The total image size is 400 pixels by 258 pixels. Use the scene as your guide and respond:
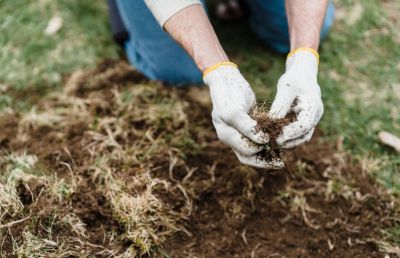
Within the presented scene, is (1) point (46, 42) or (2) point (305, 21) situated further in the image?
(1) point (46, 42)

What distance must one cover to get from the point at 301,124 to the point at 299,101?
3.6 inches

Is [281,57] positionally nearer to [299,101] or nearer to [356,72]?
[356,72]

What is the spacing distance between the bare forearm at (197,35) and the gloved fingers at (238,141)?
234 millimetres

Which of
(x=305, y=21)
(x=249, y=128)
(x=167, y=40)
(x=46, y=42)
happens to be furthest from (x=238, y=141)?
(x=46, y=42)

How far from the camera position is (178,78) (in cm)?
241

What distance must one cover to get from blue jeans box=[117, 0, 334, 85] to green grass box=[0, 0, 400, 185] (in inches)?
3.8

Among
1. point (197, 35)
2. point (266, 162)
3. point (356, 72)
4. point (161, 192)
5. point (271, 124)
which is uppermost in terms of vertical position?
point (197, 35)

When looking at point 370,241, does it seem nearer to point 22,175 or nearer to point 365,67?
point 365,67

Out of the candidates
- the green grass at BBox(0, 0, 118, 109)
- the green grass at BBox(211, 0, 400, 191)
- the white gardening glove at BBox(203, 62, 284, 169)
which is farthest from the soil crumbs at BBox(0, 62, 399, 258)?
the white gardening glove at BBox(203, 62, 284, 169)

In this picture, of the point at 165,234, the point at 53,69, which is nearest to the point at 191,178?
the point at 165,234

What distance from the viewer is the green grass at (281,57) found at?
2237mm

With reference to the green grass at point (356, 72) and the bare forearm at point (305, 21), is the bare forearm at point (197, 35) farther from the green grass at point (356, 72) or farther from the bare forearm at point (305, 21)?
the green grass at point (356, 72)

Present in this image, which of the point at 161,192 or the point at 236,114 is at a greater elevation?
the point at 236,114

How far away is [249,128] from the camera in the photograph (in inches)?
58.9
